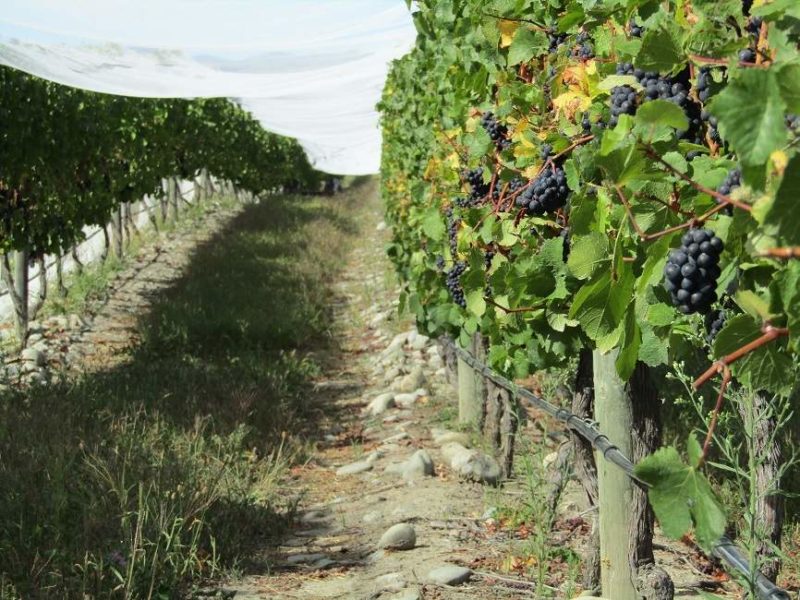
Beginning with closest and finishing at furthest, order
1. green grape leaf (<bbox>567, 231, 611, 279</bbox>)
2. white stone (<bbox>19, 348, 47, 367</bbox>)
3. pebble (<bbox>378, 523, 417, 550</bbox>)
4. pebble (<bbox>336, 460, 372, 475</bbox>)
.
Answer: green grape leaf (<bbox>567, 231, 611, 279</bbox>), pebble (<bbox>378, 523, 417, 550</bbox>), pebble (<bbox>336, 460, 372, 475</bbox>), white stone (<bbox>19, 348, 47, 367</bbox>)

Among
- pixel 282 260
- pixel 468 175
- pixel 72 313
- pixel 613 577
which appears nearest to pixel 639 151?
pixel 613 577

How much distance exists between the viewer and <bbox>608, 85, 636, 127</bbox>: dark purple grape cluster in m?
1.84

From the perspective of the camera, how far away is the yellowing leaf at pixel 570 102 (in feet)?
7.90

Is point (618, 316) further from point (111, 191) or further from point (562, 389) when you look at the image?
point (111, 191)

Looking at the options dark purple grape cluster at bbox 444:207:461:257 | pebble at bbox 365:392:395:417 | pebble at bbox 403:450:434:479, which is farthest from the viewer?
pebble at bbox 365:392:395:417

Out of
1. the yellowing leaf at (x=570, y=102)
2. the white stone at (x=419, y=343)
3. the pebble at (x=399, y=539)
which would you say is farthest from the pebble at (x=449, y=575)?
the white stone at (x=419, y=343)

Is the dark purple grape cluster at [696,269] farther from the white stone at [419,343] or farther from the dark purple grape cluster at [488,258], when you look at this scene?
the white stone at [419,343]

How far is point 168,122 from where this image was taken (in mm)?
15164

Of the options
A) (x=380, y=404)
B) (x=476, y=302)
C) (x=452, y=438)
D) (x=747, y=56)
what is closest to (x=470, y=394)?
(x=452, y=438)

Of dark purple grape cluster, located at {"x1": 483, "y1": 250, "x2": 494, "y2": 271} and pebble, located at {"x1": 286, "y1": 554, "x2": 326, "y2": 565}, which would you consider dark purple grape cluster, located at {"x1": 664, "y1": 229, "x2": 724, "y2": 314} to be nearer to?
dark purple grape cluster, located at {"x1": 483, "y1": 250, "x2": 494, "y2": 271}

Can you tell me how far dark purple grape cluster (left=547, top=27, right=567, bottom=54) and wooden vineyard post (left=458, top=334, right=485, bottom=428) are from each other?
298cm

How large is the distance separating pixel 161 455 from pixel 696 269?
365cm

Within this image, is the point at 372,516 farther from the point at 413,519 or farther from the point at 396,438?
the point at 396,438

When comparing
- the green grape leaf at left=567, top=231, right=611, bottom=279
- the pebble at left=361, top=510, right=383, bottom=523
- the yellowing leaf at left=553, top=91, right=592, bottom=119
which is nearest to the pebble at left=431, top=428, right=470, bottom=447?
the pebble at left=361, top=510, right=383, bottom=523
